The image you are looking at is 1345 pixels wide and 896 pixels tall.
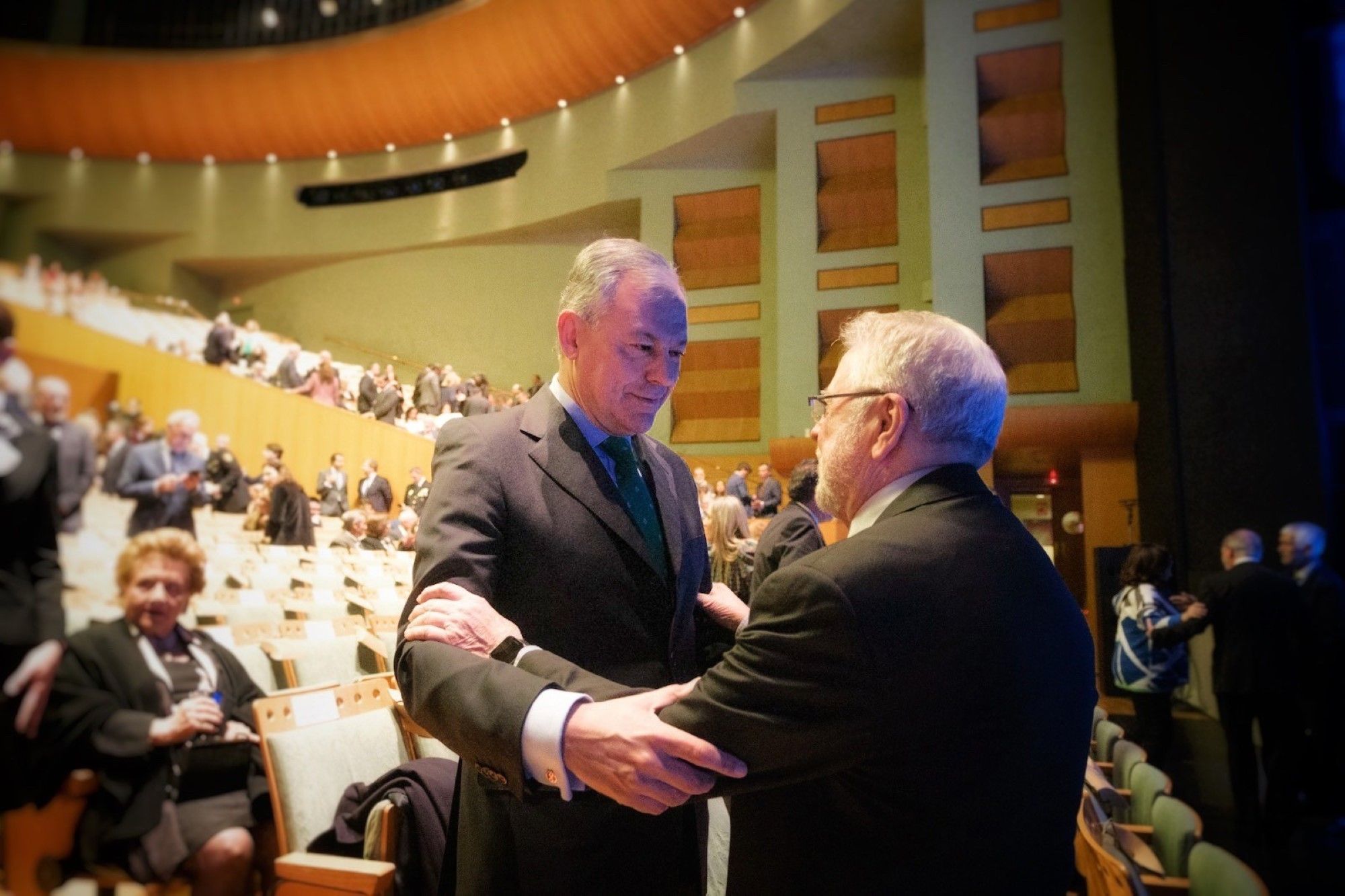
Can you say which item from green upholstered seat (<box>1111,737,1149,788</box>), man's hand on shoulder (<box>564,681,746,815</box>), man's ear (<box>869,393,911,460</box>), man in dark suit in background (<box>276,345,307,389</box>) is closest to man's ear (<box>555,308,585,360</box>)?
man in dark suit in background (<box>276,345,307,389</box>)

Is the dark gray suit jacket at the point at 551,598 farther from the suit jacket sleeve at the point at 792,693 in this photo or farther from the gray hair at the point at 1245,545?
the gray hair at the point at 1245,545

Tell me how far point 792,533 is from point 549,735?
222 centimetres

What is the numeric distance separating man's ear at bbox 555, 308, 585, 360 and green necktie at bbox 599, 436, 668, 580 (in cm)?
17

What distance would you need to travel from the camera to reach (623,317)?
1400 millimetres

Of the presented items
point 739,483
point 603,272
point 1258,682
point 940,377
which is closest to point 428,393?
point 603,272

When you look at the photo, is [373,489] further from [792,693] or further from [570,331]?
[792,693]

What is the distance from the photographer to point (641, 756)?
991 millimetres

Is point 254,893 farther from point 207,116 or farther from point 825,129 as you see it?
point 825,129

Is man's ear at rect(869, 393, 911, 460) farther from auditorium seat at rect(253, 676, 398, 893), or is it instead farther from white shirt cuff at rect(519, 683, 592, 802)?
auditorium seat at rect(253, 676, 398, 893)

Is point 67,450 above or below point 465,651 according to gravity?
above

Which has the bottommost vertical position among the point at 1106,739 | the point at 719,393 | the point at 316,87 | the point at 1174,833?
the point at 1106,739

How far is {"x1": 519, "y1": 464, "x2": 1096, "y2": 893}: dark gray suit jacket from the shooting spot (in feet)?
3.15

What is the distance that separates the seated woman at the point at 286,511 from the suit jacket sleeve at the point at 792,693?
2.32 feet

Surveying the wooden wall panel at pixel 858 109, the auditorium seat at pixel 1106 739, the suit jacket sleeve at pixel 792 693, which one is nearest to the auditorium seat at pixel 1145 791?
the auditorium seat at pixel 1106 739
